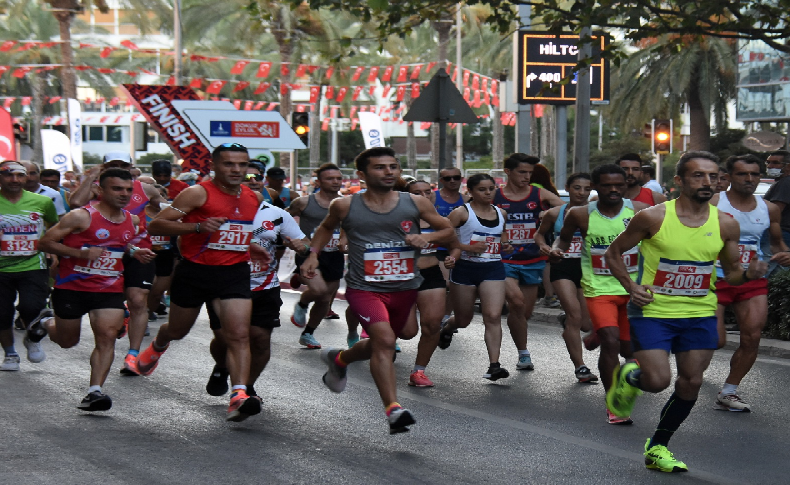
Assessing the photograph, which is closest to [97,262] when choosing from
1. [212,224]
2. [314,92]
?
[212,224]

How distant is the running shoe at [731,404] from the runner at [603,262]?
2.38 ft

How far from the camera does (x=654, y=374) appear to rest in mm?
6016

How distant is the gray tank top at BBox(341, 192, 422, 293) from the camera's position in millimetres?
6934

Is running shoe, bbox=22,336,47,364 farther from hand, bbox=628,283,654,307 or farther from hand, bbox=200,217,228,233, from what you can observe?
hand, bbox=628,283,654,307

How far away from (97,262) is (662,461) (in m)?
4.13

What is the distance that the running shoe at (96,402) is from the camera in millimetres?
7359

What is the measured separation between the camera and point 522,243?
9773mm

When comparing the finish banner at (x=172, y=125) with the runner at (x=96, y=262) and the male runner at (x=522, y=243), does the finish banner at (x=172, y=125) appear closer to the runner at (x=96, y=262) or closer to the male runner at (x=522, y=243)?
the male runner at (x=522, y=243)

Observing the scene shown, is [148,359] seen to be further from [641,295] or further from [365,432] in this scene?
[641,295]

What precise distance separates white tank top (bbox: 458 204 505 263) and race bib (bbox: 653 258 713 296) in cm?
313

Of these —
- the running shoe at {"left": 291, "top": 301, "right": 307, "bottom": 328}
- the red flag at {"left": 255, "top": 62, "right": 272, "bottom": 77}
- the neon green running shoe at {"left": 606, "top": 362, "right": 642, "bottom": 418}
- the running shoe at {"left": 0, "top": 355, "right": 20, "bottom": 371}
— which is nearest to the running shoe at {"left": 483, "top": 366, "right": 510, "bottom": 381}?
the neon green running shoe at {"left": 606, "top": 362, "right": 642, "bottom": 418}

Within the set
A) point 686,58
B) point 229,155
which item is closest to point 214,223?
point 229,155

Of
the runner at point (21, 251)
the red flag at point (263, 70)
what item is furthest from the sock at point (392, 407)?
the red flag at point (263, 70)

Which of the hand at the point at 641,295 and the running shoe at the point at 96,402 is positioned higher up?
the hand at the point at 641,295
